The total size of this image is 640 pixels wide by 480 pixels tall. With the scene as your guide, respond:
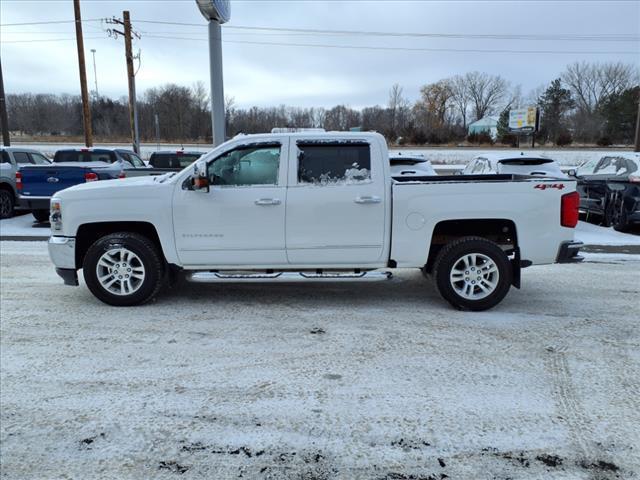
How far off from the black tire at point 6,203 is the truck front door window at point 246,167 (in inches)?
394

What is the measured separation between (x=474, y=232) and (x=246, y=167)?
2639mm

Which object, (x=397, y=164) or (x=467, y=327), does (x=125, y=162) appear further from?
(x=467, y=327)

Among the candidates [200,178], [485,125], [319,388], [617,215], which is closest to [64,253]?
[200,178]

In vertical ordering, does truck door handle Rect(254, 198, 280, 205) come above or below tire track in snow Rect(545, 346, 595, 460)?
above

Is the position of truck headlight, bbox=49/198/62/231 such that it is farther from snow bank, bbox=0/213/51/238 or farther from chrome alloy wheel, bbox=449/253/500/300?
snow bank, bbox=0/213/51/238

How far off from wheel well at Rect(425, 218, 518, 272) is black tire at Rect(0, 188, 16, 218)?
38.3 feet

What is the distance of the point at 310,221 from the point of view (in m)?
5.16

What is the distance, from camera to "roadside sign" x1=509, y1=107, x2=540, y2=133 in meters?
51.0

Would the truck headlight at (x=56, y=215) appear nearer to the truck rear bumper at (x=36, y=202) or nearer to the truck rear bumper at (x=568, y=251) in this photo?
the truck rear bumper at (x=568, y=251)

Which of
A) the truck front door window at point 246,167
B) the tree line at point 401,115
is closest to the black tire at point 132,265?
the truck front door window at point 246,167

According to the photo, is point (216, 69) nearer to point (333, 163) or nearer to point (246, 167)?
point (246, 167)

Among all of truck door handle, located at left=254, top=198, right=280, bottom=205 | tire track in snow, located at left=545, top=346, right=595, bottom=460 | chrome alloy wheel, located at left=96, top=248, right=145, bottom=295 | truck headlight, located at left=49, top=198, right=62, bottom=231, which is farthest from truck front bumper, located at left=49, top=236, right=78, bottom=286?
tire track in snow, located at left=545, top=346, right=595, bottom=460

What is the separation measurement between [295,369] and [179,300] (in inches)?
93.3

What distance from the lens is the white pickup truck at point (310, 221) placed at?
5.09 meters
